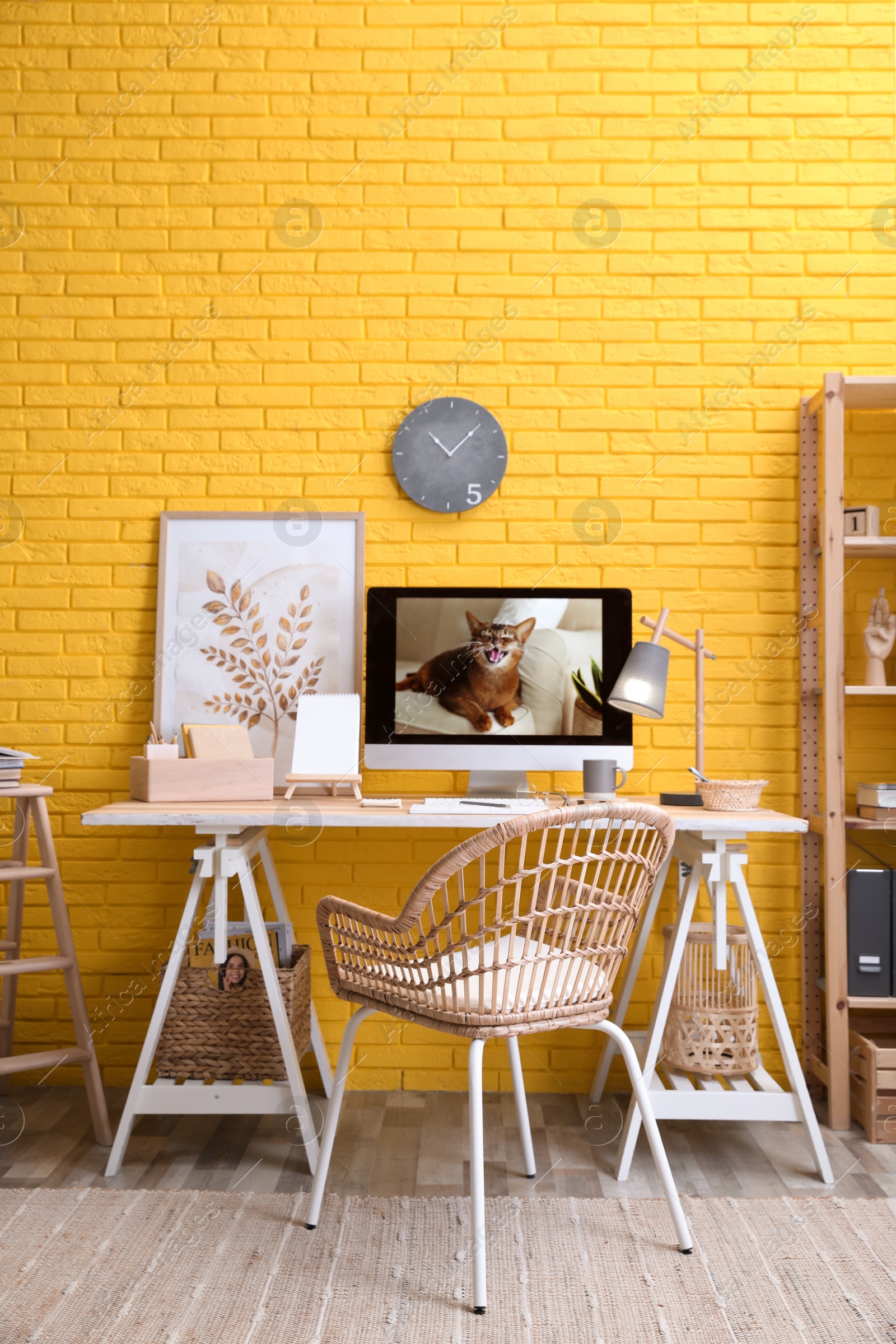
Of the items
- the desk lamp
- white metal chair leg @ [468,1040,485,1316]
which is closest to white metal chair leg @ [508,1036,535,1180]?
white metal chair leg @ [468,1040,485,1316]

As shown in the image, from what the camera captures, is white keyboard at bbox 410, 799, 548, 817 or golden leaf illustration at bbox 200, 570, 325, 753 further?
golden leaf illustration at bbox 200, 570, 325, 753

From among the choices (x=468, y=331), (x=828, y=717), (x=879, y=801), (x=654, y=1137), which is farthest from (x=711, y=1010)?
(x=468, y=331)

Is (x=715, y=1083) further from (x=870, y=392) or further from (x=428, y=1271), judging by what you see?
(x=870, y=392)

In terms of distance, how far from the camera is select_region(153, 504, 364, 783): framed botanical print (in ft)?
8.58

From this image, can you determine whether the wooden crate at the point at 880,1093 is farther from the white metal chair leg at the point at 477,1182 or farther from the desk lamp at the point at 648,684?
the white metal chair leg at the point at 477,1182

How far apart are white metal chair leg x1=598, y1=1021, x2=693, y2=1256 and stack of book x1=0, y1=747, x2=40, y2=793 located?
1460 mm

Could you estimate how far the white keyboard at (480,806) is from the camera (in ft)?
6.69

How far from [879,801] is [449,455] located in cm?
142

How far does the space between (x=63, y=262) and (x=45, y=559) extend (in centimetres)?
83

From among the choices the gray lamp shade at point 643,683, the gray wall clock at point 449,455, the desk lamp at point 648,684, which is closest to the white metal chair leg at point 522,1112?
the desk lamp at point 648,684

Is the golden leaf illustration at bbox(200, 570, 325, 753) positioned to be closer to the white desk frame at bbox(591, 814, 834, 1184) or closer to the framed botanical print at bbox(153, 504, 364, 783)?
the framed botanical print at bbox(153, 504, 364, 783)

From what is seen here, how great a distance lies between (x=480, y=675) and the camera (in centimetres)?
241

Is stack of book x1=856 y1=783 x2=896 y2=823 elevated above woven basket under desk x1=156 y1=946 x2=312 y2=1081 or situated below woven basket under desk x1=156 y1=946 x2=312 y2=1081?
above

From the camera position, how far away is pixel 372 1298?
1.62 metres
